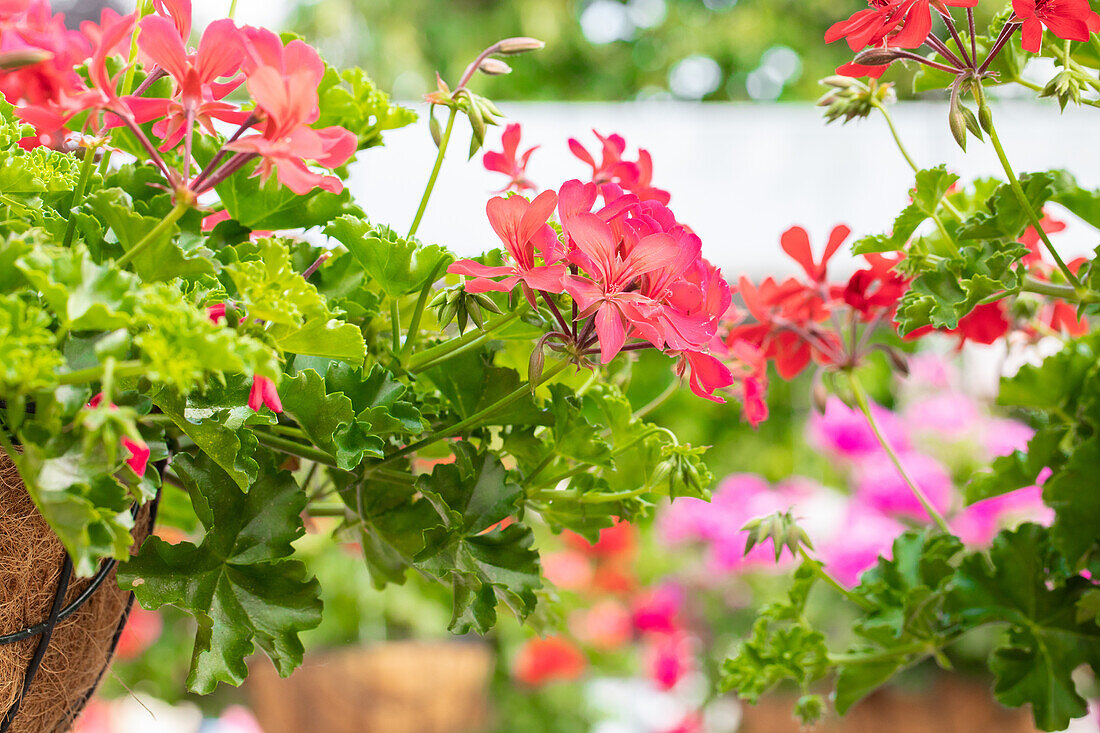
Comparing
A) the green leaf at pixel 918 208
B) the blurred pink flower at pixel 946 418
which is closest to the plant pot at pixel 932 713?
the blurred pink flower at pixel 946 418

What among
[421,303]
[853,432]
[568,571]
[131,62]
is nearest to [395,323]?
[421,303]

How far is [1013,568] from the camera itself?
42cm

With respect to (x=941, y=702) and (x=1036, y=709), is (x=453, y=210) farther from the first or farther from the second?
(x=1036, y=709)

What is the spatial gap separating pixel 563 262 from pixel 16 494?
0.60 ft

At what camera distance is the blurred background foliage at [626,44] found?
381 cm

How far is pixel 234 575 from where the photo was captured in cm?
33

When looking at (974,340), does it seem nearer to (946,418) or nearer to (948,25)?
(948,25)

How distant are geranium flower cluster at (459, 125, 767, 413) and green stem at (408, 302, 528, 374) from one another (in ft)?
0.07

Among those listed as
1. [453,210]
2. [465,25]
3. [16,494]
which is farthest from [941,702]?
[465,25]

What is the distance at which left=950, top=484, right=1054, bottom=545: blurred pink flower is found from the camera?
4.08ft

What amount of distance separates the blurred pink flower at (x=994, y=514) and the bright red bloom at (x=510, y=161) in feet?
3.27

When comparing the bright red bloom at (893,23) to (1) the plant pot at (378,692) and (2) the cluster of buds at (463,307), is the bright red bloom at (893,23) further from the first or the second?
(1) the plant pot at (378,692)

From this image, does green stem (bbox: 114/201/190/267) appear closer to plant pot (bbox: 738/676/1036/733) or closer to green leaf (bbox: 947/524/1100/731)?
green leaf (bbox: 947/524/1100/731)

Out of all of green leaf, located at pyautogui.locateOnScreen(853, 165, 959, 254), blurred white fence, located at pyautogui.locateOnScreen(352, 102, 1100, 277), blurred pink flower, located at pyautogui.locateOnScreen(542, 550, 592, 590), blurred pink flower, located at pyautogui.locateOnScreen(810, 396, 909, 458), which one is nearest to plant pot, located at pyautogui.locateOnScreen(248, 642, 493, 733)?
blurred pink flower, located at pyautogui.locateOnScreen(542, 550, 592, 590)
